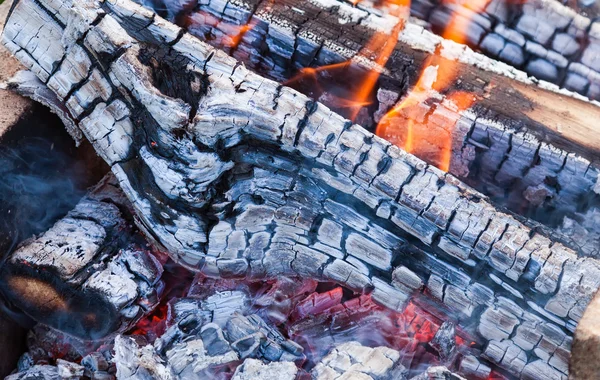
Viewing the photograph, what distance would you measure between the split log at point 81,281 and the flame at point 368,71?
1.01 meters

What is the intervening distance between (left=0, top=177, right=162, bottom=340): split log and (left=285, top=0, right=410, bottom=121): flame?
1.01 m

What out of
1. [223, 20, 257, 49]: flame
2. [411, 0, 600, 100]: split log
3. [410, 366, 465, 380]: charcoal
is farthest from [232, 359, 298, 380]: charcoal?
[411, 0, 600, 100]: split log

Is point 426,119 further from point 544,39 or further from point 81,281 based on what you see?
point 81,281

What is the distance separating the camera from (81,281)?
6.74 feet

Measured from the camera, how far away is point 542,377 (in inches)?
72.9

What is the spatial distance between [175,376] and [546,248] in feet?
4.30

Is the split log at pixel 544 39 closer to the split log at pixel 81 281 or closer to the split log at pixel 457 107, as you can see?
the split log at pixel 457 107

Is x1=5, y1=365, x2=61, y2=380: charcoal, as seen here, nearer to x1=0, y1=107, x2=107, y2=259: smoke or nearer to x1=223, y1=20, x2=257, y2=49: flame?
x1=0, y1=107, x2=107, y2=259: smoke

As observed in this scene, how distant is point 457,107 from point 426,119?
0.13m

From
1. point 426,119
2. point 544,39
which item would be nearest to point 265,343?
point 426,119

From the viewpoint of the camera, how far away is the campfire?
182 cm

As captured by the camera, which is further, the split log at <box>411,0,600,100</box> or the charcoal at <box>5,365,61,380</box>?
the split log at <box>411,0,600,100</box>

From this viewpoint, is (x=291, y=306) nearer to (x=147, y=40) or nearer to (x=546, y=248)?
(x=546, y=248)

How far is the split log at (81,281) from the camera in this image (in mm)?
2055
